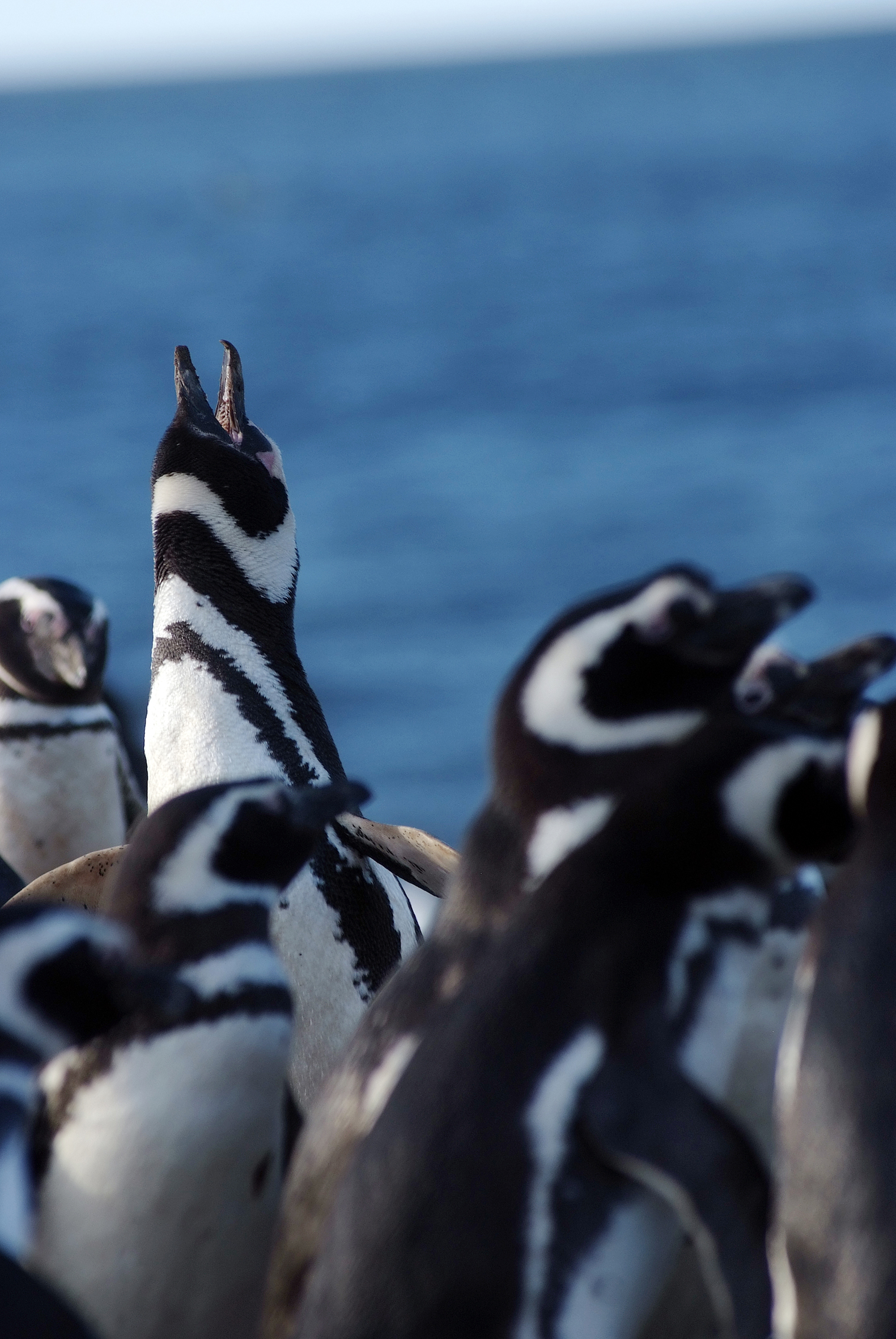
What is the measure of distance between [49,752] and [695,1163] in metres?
2.42

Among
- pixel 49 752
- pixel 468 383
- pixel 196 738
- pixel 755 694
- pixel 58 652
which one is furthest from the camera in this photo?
pixel 468 383

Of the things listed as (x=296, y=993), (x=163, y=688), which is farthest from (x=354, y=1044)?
(x=163, y=688)

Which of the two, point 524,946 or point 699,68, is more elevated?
point 699,68

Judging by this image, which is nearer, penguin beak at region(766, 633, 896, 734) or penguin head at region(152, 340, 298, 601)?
penguin beak at region(766, 633, 896, 734)

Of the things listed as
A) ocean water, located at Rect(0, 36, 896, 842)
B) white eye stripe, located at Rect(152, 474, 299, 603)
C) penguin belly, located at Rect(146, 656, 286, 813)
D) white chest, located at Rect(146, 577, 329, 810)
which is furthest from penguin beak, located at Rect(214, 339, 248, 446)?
ocean water, located at Rect(0, 36, 896, 842)

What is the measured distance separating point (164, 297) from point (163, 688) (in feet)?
101

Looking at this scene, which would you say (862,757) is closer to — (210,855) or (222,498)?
(210,855)

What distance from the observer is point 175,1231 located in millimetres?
1718

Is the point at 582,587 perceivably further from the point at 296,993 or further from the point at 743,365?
the point at 296,993

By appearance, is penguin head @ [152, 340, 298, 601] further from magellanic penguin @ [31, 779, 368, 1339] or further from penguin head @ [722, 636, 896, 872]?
penguin head @ [722, 636, 896, 872]

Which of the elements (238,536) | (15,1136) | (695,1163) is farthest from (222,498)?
(695,1163)

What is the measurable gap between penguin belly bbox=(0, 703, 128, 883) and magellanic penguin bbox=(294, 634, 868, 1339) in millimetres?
2209

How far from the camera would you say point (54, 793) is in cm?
362

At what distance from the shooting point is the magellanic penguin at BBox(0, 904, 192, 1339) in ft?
5.08
